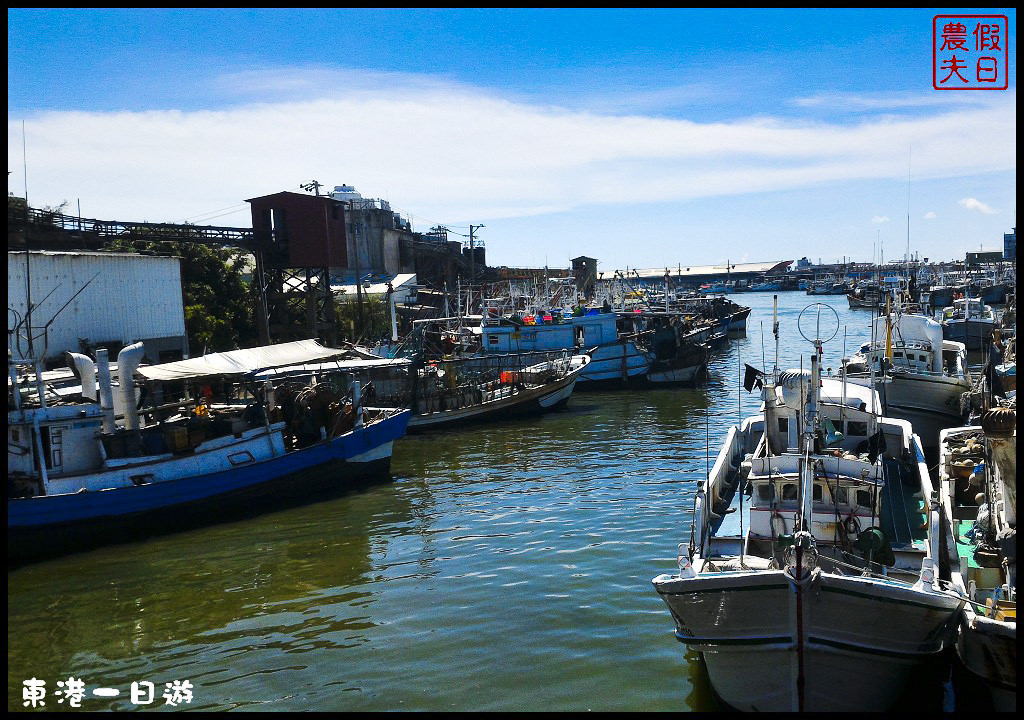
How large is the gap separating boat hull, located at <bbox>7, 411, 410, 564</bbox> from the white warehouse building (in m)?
10.7

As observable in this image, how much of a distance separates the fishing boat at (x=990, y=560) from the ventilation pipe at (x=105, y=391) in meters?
16.4

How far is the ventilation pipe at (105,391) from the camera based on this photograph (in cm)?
1775

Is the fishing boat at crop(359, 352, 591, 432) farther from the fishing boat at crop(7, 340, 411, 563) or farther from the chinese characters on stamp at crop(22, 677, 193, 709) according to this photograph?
the chinese characters on stamp at crop(22, 677, 193, 709)

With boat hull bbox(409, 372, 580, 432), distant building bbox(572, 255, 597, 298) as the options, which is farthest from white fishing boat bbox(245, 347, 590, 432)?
distant building bbox(572, 255, 597, 298)

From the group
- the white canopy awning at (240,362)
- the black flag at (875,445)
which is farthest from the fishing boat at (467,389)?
the black flag at (875,445)

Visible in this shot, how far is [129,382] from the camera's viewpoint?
18.8 m

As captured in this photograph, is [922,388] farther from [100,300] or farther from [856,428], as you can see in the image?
[100,300]

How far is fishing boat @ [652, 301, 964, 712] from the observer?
358 inches

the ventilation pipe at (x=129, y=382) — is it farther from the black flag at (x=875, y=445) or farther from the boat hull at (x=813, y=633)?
the black flag at (x=875, y=445)

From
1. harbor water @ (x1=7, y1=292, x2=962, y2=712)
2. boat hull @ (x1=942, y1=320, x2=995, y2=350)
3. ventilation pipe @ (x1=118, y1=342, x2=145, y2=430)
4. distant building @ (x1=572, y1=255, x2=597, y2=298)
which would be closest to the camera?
harbor water @ (x1=7, y1=292, x2=962, y2=712)

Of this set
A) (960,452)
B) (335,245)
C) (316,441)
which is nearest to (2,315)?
(316,441)

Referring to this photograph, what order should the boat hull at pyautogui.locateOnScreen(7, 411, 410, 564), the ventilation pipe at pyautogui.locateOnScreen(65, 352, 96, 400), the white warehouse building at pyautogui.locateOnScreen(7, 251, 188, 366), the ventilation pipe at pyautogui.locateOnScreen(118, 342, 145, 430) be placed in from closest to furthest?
the boat hull at pyautogui.locateOnScreen(7, 411, 410, 564), the ventilation pipe at pyautogui.locateOnScreen(118, 342, 145, 430), the ventilation pipe at pyautogui.locateOnScreen(65, 352, 96, 400), the white warehouse building at pyautogui.locateOnScreen(7, 251, 188, 366)

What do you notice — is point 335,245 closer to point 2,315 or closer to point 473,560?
point 473,560

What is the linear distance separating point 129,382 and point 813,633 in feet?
51.3
